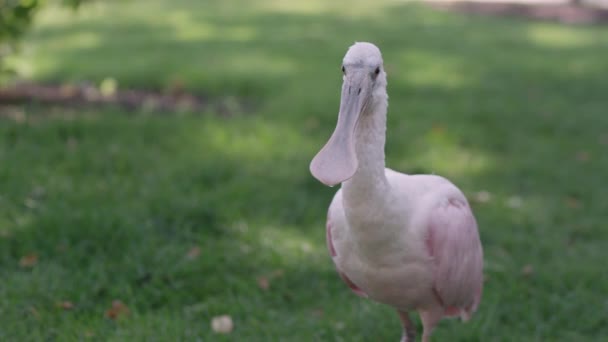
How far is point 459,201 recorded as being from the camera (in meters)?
2.96

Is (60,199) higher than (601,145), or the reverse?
(60,199)

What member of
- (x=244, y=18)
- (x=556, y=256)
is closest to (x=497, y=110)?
(x=556, y=256)

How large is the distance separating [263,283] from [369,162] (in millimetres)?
1560

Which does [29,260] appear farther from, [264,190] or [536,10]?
[536,10]

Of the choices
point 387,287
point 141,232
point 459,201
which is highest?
point 459,201

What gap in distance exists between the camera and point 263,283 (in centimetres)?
383

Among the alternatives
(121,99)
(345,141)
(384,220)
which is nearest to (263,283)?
(384,220)

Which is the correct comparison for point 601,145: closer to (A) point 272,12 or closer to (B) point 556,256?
(B) point 556,256

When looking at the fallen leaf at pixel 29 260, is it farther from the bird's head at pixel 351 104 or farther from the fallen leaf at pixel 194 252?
the bird's head at pixel 351 104

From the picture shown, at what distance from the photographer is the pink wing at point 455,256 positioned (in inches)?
109

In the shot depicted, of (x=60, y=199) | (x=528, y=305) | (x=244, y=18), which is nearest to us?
(x=528, y=305)

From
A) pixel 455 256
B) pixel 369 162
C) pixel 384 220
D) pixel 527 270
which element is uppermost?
pixel 369 162

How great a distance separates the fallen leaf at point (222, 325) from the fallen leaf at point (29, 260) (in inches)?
41.7

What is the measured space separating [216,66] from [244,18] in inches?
143
